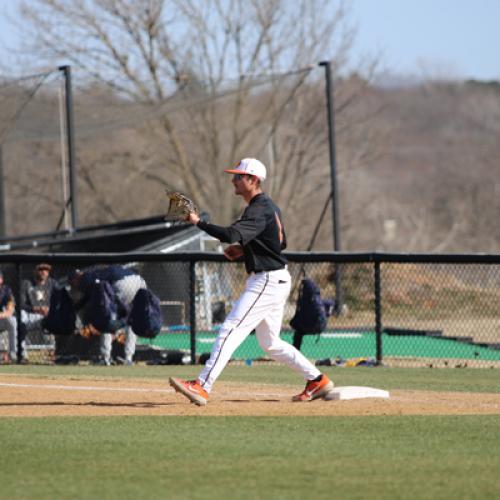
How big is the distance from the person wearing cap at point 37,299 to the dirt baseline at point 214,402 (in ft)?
16.6

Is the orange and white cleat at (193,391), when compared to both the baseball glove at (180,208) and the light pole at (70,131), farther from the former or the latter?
the light pole at (70,131)

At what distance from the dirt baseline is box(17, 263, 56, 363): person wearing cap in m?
5.07

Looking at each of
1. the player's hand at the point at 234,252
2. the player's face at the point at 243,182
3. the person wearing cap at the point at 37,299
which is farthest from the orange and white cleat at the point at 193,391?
the person wearing cap at the point at 37,299

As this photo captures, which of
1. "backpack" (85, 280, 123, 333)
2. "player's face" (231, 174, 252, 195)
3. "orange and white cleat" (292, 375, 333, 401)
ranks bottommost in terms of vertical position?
"orange and white cleat" (292, 375, 333, 401)

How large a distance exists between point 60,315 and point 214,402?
672 cm

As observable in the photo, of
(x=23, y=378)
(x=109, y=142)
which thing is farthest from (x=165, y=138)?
(x=23, y=378)

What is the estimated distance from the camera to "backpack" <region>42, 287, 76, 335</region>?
17062 millimetres

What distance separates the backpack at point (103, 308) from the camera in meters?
16.8

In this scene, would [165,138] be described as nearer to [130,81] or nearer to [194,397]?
[130,81]

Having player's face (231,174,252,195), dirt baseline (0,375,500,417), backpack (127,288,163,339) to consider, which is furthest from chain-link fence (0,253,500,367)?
player's face (231,174,252,195)

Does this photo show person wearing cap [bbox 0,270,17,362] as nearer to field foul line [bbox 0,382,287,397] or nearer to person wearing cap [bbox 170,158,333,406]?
field foul line [bbox 0,382,287,397]

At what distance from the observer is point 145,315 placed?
54.7 ft

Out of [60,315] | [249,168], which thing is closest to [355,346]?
[60,315]

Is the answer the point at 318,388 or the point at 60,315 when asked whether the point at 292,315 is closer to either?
the point at 60,315
